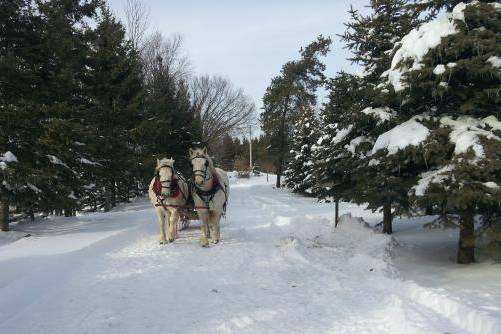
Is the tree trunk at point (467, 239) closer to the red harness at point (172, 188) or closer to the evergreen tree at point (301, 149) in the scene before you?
the red harness at point (172, 188)

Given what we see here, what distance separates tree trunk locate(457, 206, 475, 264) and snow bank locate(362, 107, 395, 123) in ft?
8.01

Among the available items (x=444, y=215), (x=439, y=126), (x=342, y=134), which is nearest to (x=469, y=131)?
(x=439, y=126)

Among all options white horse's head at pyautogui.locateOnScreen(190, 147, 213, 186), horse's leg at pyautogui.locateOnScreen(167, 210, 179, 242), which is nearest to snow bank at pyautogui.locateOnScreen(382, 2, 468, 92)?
white horse's head at pyautogui.locateOnScreen(190, 147, 213, 186)

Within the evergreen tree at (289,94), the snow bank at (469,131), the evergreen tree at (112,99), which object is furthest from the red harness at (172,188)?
the evergreen tree at (289,94)

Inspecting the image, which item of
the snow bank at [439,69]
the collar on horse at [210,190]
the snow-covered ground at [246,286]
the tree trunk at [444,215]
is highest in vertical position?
the snow bank at [439,69]

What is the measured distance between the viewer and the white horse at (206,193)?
390 inches

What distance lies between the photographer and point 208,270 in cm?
779

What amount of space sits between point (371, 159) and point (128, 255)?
17.6 feet

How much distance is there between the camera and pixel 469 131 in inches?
282

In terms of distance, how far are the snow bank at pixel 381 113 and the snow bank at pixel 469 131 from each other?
121 cm

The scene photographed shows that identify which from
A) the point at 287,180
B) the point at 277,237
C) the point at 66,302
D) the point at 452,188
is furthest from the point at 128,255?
the point at 287,180

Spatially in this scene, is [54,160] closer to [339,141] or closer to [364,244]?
[339,141]

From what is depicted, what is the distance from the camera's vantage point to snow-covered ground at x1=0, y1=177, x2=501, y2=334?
5086mm

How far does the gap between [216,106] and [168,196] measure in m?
43.5
